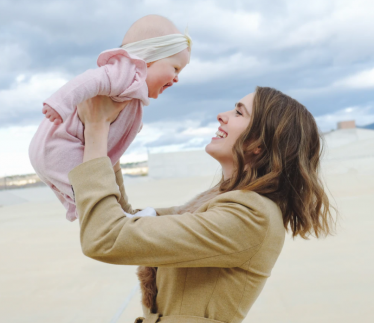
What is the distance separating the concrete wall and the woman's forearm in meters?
22.7

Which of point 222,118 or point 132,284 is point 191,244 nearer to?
point 222,118

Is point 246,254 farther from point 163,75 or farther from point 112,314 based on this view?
point 112,314

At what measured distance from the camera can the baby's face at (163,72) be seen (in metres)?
1.43

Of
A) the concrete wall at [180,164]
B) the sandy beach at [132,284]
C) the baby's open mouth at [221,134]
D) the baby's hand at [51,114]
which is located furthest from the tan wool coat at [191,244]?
the concrete wall at [180,164]

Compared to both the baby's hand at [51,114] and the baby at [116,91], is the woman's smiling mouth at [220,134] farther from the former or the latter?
the baby's hand at [51,114]

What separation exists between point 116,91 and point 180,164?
75.6ft

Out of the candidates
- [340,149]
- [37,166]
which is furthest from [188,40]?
[340,149]

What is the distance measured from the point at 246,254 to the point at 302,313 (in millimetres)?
2577

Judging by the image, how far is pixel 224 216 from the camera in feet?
3.67

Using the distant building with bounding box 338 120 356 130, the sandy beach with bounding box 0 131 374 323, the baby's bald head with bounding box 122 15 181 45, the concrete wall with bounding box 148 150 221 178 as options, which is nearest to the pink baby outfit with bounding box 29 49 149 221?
the baby's bald head with bounding box 122 15 181 45

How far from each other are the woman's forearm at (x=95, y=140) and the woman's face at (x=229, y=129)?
0.33 m

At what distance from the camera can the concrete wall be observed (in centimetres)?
2400

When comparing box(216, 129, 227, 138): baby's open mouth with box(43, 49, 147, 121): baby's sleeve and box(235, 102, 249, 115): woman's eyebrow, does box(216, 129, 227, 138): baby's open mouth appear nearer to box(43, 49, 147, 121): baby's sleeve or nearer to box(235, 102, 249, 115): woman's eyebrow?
box(235, 102, 249, 115): woman's eyebrow

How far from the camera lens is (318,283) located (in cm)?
408
